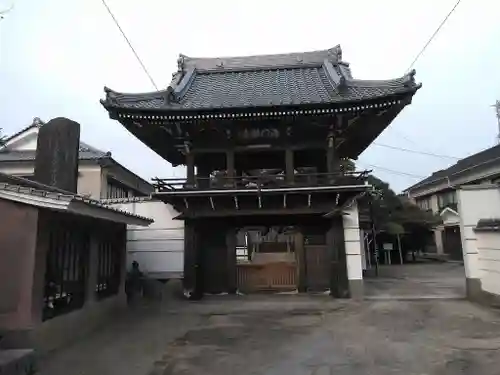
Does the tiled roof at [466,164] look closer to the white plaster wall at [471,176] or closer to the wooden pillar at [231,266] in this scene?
the white plaster wall at [471,176]

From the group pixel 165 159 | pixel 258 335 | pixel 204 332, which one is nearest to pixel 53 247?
pixel 204 332

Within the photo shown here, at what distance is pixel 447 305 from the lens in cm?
1037

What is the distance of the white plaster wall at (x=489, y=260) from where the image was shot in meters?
10.0

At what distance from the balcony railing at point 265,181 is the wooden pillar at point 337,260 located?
48.6 inches

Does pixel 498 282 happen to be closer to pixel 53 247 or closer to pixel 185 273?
pixel 185 273

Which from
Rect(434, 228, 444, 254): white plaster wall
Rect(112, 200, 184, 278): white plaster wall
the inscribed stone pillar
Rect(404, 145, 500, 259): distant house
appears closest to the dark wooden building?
Rect(112, 200, 184, 278): white plaster wall

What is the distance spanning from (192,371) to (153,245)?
8252 millimetres

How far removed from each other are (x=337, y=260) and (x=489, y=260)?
4053 mm

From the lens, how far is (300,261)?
12594 mm

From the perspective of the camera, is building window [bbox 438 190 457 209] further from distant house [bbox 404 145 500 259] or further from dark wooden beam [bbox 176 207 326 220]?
dark wooden beam [bbox 176 207 326 220]

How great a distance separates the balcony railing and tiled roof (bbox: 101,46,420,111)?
2.20 m

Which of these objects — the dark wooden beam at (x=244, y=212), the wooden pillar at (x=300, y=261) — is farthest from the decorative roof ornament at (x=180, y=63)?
the wooden pillar at (x=300, y=261)

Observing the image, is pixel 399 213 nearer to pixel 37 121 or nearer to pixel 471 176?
pixel 471 176

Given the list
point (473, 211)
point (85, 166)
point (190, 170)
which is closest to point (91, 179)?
point (85, 166)
